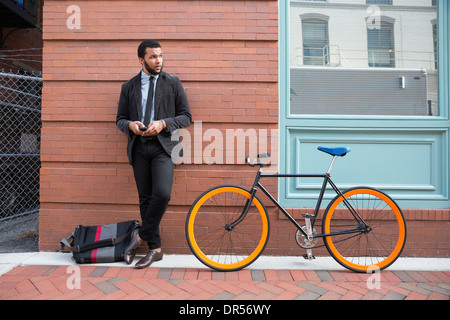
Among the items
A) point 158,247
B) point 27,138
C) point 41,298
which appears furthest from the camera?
Result: point 27,138

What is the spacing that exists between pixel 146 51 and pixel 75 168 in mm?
1557

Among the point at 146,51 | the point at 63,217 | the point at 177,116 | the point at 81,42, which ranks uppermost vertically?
the point at 81,42

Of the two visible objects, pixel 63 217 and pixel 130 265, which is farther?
pixel 63 217

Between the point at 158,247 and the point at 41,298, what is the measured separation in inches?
44.9

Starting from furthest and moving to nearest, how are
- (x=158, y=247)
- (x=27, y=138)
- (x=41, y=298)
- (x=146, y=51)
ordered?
(x=27, y=138), (x=158, y=247), (x=146, y=51), (x=41, y=298)

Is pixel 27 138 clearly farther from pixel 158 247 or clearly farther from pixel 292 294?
pixel 292 294

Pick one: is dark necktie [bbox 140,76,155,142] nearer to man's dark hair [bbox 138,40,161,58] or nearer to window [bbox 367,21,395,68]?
man's dark hair [bbox 138,40,161,58]

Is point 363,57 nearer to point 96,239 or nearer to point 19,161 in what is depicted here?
point 96,239

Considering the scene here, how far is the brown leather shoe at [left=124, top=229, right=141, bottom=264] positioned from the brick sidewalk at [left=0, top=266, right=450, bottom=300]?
12 centimetres

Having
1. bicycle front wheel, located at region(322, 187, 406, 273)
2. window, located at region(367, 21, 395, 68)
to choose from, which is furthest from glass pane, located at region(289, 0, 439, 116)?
bicycle front wheel, located at region(322, 187, 406, 273)

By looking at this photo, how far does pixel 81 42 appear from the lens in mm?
3783

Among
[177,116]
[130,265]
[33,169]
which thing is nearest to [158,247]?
[130,265]

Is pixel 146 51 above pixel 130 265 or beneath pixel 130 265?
above

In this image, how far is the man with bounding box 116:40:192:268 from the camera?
3262 millimetres
